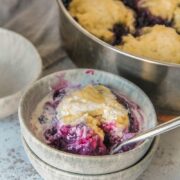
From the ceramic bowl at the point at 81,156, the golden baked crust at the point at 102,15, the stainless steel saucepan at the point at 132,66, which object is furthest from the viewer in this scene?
the golden baked crust at the point at 102,15

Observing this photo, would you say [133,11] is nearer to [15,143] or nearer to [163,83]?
[163,83]

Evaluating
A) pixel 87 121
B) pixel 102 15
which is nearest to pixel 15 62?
pixel 102 15

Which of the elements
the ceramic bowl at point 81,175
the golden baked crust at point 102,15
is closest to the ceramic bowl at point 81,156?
the ceramic bowl at point 81,175

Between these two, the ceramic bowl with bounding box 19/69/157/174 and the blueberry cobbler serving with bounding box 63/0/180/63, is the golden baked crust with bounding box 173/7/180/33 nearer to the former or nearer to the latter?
the blueberry cobbler serving with bounding box 63/0/180/63

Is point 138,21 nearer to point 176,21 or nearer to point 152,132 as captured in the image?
point 176,21

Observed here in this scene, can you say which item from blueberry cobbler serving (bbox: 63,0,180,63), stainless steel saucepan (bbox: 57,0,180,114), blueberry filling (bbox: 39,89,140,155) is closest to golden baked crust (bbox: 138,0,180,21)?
blueberry cobbler serving (bbox: 63,0,180,63)

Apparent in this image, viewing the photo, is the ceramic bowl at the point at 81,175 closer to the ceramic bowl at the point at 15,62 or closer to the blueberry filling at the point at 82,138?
the blueberry filling at the point at 82,138
